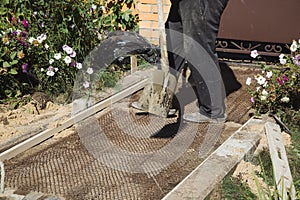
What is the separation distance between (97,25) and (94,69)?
65 centimetres

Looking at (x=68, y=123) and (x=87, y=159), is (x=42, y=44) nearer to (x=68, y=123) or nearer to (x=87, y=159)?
(x=68, y=123)

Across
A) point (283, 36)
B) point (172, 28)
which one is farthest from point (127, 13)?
point (283, 36)

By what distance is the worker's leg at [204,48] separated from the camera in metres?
3.59

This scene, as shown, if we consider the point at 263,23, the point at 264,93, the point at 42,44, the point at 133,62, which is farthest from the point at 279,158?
the point at 263,23

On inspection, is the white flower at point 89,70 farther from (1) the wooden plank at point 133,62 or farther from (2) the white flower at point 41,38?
(1) the wooden plank at point 133,62

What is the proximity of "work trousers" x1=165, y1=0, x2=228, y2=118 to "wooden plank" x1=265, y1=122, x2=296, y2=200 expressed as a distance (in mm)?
498

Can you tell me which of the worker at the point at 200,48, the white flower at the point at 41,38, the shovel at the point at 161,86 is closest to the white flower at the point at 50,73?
the white flower at the point at 41,38

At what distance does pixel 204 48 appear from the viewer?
3715 millimetres

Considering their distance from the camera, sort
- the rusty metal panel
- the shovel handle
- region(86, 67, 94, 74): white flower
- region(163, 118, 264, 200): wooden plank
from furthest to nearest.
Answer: the rusty metal panel → region(86, 67, 94, 74): white flower → the shovel handle → region(163, 118, 264, 200): wooden plank

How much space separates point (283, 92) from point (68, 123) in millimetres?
1820

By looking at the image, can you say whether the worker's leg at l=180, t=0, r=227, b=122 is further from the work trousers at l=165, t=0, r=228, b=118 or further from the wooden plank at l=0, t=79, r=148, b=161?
the wooden plank at l=0, t=79, r=148, b=161

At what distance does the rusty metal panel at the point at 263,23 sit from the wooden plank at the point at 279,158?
6.69 feet

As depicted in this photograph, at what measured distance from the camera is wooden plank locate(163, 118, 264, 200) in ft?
8.41

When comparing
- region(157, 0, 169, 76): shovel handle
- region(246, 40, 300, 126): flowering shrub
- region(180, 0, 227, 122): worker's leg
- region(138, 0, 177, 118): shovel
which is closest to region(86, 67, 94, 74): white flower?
region(138, 0, 177, 118): shovel
